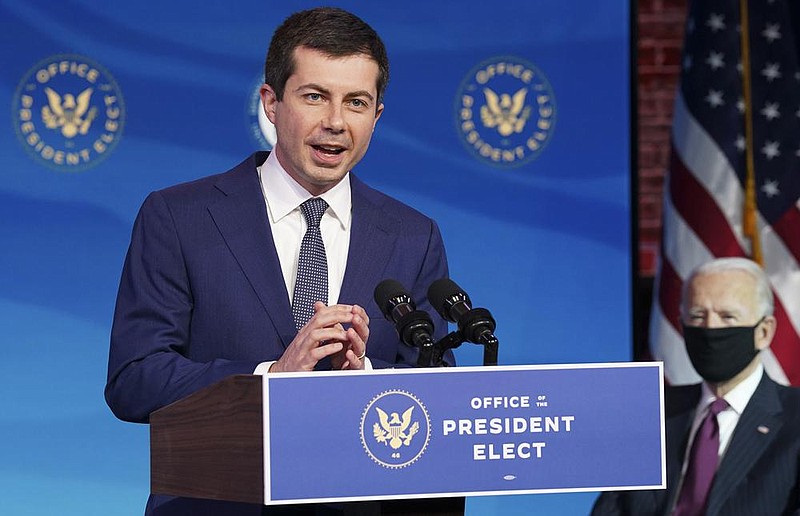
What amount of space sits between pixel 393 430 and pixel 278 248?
697 millimetres

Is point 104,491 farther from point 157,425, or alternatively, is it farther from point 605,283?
point 157,425

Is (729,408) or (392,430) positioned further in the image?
(729,408)

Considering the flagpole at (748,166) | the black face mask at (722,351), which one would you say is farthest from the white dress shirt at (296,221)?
the flagpole at (748,166)

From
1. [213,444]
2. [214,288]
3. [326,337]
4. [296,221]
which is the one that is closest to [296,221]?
[296,221]

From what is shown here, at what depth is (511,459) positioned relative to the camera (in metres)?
1.81

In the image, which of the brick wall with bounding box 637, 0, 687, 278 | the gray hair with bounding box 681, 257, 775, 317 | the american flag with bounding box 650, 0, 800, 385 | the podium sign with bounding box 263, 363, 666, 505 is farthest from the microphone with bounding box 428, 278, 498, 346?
the brick wall with bounding box 637, 0, 687, 278

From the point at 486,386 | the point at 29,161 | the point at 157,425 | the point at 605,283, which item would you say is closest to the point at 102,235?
the point at 29,161

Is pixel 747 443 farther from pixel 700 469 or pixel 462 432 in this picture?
pixel 462 432

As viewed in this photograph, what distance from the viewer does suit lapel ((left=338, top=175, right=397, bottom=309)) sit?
7.64 feet

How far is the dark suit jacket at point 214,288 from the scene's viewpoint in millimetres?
2248

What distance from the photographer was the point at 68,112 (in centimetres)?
421

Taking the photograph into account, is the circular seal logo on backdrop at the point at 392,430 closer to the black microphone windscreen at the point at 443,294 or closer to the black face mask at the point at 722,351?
the black microphone windscreen at the point at 443,294

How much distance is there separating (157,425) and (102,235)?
2303 mm

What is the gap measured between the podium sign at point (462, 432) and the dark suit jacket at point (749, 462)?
2.20 metres
